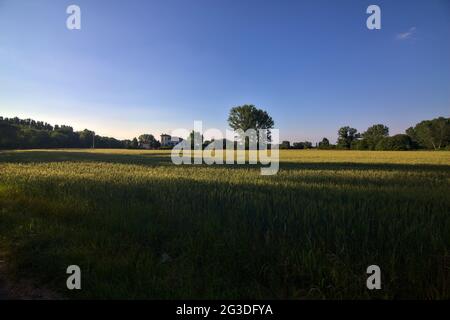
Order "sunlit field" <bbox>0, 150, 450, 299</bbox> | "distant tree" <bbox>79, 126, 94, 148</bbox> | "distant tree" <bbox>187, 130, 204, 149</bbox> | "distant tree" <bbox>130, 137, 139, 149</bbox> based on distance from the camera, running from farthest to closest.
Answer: "distant tree" <bbox>79, 126, 94, 148</bbox>
"distant tree" <bbox>130, 137, 139, 149</bbox>
"distant tree" <bbox>187, 130, 204, 149</bbox>
"sunlit field" <bbox>0, 150, 450, 299</bbox>

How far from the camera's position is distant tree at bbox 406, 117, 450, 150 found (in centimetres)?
9319

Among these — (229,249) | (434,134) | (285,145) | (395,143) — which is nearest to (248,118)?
(285,145)

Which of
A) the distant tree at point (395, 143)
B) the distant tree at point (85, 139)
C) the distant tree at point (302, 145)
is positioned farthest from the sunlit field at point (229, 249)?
the distant tree at point (85, 139)

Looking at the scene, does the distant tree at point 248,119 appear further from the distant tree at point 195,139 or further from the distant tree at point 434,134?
the distant tree at point 434,134

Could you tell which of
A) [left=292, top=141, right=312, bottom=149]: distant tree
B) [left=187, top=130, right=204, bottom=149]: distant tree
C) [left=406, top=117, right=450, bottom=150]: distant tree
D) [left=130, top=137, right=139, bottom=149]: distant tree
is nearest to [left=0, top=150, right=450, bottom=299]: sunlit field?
[left=187, top=130, right=204, bottom=149]: distant tree

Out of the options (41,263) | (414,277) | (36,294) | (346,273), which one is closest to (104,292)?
(36,294)

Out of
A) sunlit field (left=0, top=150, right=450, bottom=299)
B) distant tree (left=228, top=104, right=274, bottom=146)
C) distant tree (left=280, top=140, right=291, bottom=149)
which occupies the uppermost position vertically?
distant tree (left=228, top=104, right=274, bottom=146)

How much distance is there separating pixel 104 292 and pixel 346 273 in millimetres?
3197

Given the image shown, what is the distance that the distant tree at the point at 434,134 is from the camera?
9319 centimetres

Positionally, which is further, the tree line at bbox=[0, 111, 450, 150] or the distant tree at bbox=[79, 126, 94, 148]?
the distant tree at bbox=[79, 126, 94, 148]

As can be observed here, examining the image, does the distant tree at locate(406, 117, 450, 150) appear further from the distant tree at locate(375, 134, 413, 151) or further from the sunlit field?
the sunlit field

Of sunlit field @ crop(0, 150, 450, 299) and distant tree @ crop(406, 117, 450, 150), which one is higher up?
distant tree @ crop(406, 117, 450, 150)
